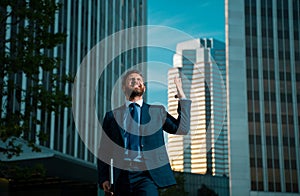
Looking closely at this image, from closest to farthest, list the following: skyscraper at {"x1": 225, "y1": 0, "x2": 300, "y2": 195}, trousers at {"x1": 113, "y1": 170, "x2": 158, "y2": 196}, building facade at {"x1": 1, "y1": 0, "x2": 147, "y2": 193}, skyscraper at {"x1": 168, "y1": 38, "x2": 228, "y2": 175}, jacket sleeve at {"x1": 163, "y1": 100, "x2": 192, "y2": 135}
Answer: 1. trousers at {"x1": 113, "y1": 170, "x2": 158, "y2": 196}
2. jacket sleeve at {"x1": 163, "y1": 100, "x2": 192, "y2": 135}
3. skyscraper at {"x1": 168, "y1": 38, "x2": 228, "y2": 175}
4. building facade at {"x1": 1, "y1": 0, "x2": 147, "y2": 193}
5. skyscraper at {"x1": 225, "y1": 0, "x2": 300, "y2": 195}

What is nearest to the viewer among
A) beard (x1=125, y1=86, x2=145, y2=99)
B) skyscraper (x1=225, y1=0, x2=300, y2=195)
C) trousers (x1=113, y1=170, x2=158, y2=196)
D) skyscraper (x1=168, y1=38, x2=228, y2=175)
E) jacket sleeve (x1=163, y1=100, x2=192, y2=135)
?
trousers (x1=113, y1=170, x2=158, y2=196)

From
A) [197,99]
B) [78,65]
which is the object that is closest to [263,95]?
[78,65]

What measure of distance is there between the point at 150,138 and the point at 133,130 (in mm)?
174

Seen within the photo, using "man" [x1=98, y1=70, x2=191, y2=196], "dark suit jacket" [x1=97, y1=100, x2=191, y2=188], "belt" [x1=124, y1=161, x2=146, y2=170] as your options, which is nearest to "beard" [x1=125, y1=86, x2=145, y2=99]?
"man" [x1=98, y1=70, x2=191, y2=196]

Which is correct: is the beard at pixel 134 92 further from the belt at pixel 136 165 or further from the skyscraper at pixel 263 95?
the skyscraper at pixel 263 95

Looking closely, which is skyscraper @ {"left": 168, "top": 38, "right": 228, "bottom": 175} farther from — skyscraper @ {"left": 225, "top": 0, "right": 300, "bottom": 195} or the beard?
skyscraper @ {"left": 225, "top": 0, "right": 300, "bottom": 195}

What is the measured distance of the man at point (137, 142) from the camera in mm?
5598

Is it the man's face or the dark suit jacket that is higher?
the man's face

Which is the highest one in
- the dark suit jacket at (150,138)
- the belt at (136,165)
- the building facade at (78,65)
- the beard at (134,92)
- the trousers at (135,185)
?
the building facade at (78,65)

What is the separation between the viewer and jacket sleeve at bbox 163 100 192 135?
225 inches

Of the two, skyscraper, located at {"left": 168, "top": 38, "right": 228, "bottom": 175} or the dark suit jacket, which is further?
skyscraper, located at {"left": 168, "top": 38, "right": 228, "bottom": 175}

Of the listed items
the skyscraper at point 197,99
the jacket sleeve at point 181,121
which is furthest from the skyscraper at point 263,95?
the jacket sleeve at point 181,121

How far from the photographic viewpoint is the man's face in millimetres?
5785

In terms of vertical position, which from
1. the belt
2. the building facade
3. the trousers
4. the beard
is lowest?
the trousers
